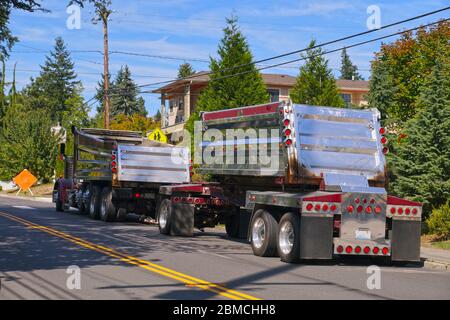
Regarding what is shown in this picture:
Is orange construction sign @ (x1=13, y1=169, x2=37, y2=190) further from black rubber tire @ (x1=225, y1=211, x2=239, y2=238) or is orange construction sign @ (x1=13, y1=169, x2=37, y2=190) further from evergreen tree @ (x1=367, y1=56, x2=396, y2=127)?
black rubber tire @ (x1=225, y1=211, x2=239, y2=238)

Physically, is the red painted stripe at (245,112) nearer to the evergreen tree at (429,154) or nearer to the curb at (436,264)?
the curb at (436,264)

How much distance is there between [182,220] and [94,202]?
8.08 m

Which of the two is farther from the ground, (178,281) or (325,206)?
(325,206)

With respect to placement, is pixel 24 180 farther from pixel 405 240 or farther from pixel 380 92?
pixel 405 240

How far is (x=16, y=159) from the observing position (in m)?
56.7

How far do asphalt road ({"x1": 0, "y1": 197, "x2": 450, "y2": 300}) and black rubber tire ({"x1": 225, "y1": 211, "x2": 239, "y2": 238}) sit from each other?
125 centimetres

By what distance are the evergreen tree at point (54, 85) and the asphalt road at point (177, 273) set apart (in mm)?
110215

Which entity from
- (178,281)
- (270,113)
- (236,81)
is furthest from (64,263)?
(236,81)

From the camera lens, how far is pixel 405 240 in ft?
46.9

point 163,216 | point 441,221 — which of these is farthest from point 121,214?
point 441,221

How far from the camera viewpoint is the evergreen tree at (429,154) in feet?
64.1
